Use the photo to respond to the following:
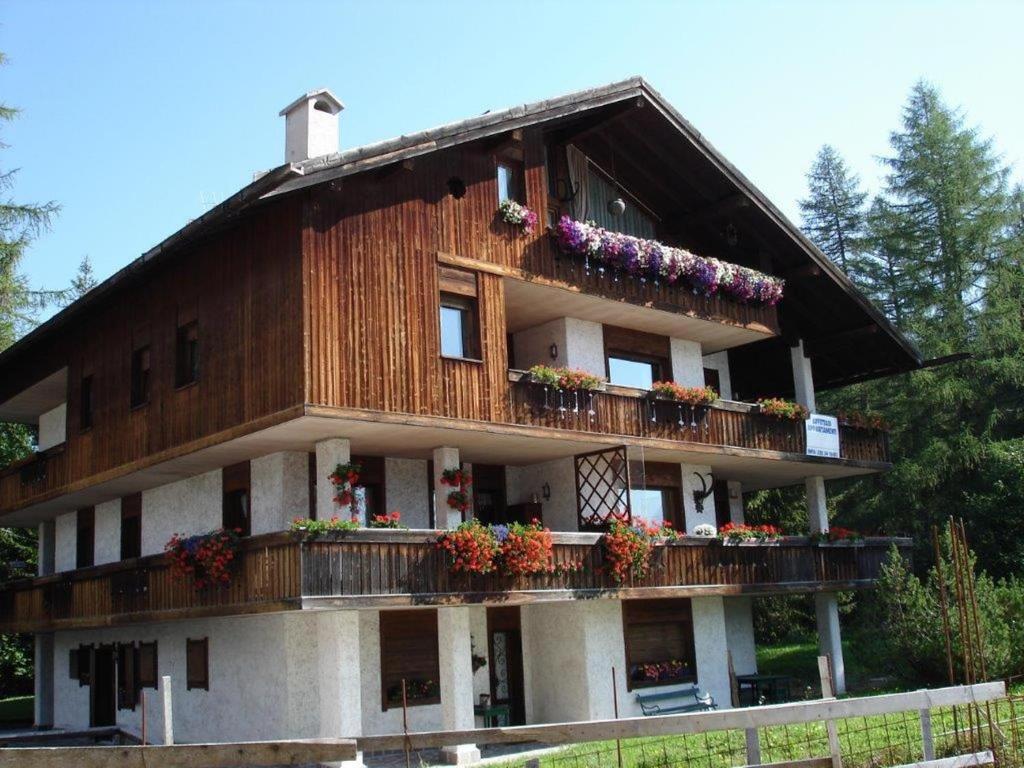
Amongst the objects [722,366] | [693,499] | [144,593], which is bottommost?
[144,593]

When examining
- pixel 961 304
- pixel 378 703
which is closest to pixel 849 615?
pixel 961 304

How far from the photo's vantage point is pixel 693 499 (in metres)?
25.4

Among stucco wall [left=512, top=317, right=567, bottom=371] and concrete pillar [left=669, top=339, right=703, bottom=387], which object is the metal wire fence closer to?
stucco wall [left=512, top=317, right=567, bottom=371]

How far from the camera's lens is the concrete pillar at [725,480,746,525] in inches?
1094

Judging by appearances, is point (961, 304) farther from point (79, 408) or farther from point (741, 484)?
point (79, 408)

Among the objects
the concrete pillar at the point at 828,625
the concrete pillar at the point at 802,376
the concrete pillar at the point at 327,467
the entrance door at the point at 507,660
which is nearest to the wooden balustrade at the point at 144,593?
the concrete pillar at the point at 327,467

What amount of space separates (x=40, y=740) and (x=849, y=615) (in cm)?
2531

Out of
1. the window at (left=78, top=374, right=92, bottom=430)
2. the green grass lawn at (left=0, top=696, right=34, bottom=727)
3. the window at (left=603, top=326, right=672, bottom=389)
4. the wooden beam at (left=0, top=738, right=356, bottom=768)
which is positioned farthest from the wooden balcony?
the wooden beam at (left=0, top=738, right=356, bottom=768)

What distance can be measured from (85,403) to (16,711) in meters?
14.8

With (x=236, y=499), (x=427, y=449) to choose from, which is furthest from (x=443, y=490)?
(x=236, y=499)

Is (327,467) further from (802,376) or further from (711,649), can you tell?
(802,376)

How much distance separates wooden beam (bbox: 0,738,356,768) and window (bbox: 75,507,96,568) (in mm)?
21248

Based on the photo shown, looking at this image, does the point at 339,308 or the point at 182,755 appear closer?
the point at 182,755

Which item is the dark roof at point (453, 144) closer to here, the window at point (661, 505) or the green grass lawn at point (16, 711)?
the window at point (661, 505)
